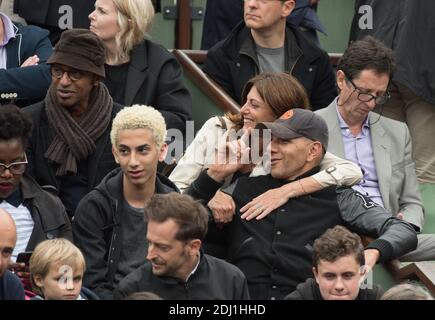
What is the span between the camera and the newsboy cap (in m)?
8.68

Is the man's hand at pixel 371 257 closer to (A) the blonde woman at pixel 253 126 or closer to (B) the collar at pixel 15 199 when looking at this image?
(A) the blonde woman at pixel 253 126

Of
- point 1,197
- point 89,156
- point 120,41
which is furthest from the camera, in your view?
point 120,41

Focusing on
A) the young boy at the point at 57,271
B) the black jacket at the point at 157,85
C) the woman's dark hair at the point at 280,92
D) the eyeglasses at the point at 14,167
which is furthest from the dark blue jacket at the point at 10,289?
the black jacket at the point at 157,85

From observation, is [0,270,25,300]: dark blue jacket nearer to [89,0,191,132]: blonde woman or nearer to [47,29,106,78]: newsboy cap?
[47,29,106,78]: newsboy cap

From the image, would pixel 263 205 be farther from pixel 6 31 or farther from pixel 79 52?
pixel 6 31

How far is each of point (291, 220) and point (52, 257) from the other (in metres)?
1.43

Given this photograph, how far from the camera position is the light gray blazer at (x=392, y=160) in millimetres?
8930

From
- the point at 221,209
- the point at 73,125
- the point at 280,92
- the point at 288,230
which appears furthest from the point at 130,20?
the point at 288,230

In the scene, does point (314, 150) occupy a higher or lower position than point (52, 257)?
higher

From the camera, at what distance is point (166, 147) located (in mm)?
8422

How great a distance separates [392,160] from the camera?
29.7 feet

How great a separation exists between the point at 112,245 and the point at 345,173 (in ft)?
4.31
